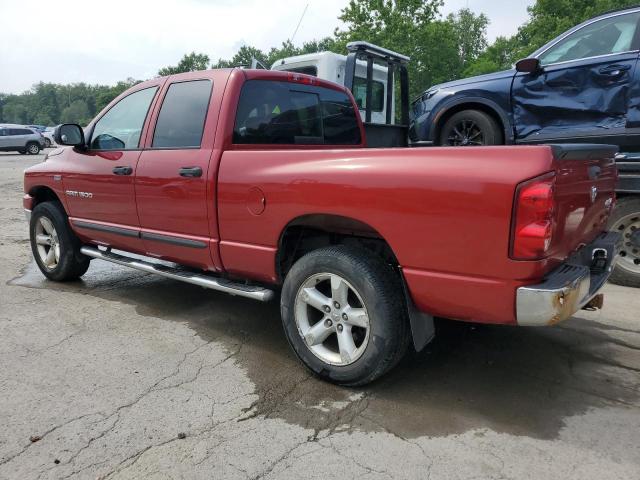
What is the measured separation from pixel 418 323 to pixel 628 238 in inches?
126

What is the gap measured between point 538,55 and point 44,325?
18.2 ft

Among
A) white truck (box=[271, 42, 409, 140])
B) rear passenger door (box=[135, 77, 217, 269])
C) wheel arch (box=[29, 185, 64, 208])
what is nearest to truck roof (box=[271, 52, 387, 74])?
white truck (box=[271, 42, 409, 140])

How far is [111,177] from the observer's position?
438cm

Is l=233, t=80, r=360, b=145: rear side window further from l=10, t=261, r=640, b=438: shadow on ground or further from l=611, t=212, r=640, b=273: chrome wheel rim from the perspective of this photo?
l=611, t=212, r=640, b=273: chrome wheel rim

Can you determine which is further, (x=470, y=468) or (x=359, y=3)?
(x=359, y=3)

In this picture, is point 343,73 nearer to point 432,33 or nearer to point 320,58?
point 320,58

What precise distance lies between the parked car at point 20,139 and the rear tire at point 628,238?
33.5 metres

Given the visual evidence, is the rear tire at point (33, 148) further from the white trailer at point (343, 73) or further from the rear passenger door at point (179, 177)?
the rear passenger door at point (179, 177)

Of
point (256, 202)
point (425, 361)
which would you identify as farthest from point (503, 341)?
point (256, 202)

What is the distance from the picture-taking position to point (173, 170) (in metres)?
3.79

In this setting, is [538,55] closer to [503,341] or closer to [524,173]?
[503,341]

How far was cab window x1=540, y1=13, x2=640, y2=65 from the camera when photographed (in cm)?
522

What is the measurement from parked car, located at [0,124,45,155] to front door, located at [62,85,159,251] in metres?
30.5

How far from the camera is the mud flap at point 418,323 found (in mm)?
2826
